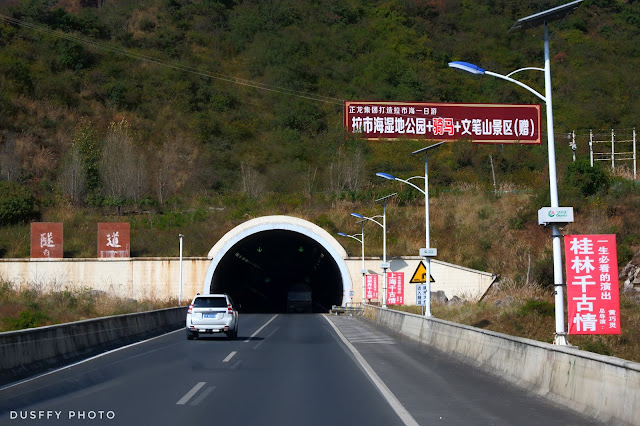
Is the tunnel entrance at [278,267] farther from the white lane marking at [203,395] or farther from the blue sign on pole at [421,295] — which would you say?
the white lane marking at [203,395]

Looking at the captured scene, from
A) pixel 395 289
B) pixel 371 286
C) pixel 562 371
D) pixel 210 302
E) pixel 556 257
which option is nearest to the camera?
pixel 562 371

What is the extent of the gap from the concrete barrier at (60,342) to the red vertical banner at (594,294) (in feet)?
36.4

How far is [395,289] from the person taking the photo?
5150 cm

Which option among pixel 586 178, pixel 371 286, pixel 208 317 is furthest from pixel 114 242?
pixel 586 178

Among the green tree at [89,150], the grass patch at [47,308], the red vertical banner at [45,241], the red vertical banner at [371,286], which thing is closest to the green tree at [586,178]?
the red vertical banner at [371,286]

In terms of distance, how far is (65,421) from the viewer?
10.2 meters

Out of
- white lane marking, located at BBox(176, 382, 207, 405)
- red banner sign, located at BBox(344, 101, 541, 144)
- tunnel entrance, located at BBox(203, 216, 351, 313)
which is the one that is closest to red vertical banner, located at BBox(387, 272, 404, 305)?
tunnel entrance, located at BBox(203, 216, 351, 313)

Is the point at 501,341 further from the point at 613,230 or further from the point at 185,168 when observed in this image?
the point at 185,168

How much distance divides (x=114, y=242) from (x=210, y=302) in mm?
35082

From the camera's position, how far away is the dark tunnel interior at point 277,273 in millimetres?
68844

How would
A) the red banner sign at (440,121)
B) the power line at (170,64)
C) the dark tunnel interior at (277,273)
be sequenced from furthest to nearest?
the power line at (170,64) → the dark tunnel interior at (277,273) → the red banner sign at (440,121)

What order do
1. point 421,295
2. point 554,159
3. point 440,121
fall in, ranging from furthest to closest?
1. point 440,121
2. point 421,295
3. point 554,159

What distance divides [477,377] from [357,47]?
100462 millimetres

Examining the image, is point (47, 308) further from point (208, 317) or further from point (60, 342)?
point (60, 342)
